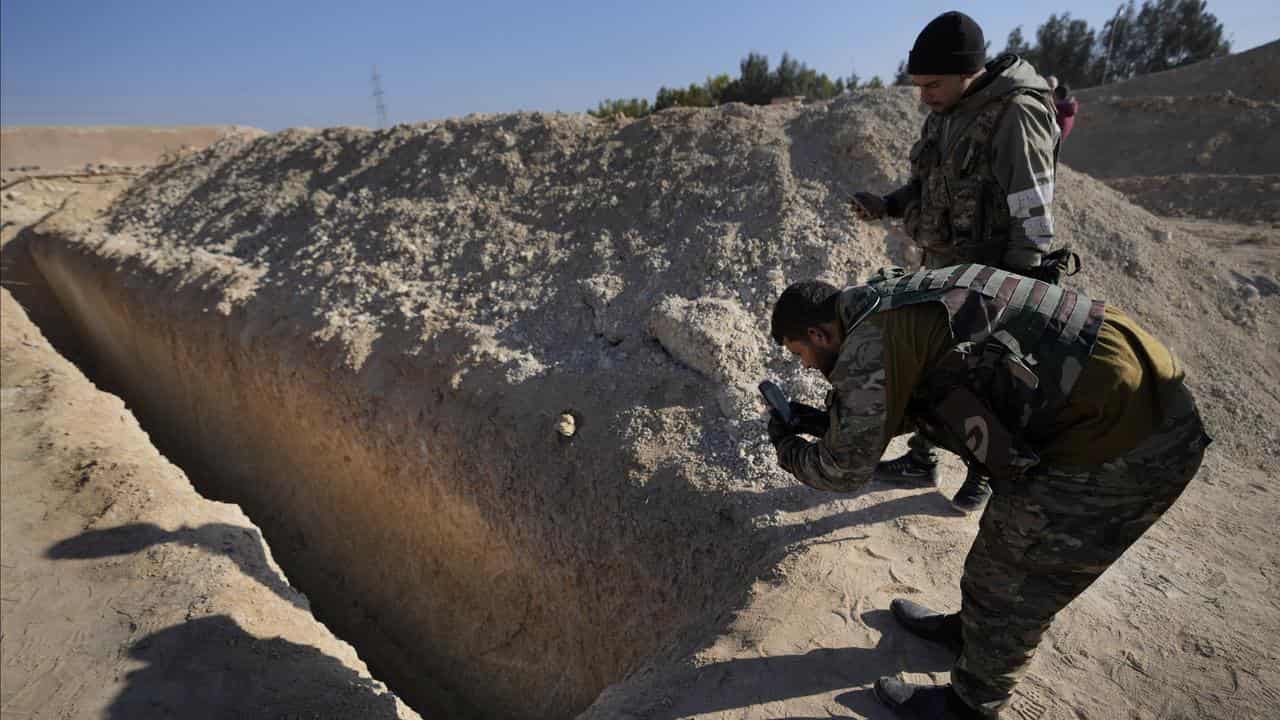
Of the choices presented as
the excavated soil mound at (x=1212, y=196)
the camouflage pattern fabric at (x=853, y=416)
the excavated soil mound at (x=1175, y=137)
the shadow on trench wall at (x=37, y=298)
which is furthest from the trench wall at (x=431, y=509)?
the excavated soil mound at (x=1175, y=137)

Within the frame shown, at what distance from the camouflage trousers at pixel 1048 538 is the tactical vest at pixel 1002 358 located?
0.47 ft

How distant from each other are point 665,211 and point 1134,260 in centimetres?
334

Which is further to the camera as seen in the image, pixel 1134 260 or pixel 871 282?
pixel 1134 260

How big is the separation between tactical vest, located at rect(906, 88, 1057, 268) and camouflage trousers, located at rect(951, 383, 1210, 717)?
3.39 feet

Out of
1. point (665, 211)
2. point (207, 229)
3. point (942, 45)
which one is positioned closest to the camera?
point (942, 45)

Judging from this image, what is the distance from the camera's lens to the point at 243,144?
1060 centimetres

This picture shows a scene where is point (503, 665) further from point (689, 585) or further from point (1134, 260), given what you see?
point (1134, 260)

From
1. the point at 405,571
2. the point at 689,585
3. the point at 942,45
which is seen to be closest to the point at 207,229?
the point at 405,571

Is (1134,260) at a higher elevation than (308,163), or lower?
lower

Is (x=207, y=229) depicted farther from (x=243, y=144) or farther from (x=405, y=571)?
(x=405, y=571)

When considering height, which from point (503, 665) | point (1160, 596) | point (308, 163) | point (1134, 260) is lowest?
point (503, 665)

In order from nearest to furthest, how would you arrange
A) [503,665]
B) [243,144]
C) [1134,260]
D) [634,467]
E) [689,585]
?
[689,585], [634,467], [503,665], [1134,260], [243,144]

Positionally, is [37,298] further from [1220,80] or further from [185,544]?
[1220,80]

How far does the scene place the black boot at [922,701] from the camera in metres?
1.89
